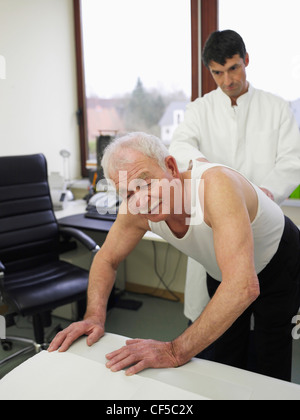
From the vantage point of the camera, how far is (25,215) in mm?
2391

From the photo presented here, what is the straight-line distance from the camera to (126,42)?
10.5ft

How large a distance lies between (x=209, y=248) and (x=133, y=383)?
447 mm

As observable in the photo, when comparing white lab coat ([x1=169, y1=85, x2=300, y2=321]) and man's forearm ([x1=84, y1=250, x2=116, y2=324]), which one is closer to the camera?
man's forearm ([x1=84, y1=250, x2=116, y2=324])

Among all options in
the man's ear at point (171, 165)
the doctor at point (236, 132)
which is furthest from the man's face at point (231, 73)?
the man's ear at point (171, 165)

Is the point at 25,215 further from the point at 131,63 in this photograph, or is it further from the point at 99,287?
the point at 131,63

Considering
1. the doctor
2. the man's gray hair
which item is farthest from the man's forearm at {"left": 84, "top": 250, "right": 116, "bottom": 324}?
the doctor

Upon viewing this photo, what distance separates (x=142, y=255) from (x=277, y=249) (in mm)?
2041

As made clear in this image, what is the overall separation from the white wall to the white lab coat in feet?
4.74

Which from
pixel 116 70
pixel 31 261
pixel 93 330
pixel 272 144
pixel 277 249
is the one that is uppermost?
pixel 116 70

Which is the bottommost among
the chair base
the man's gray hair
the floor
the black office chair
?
the floor

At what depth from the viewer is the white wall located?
9.52 feet

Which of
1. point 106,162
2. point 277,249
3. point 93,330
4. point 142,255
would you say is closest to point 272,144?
point 277,249

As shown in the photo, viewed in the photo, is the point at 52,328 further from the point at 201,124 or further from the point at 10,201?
the point at 201,124

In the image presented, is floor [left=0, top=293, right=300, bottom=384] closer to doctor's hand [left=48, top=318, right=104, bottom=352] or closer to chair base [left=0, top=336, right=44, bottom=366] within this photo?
chair base [left=0, top=336, right=44, bottom=366]
